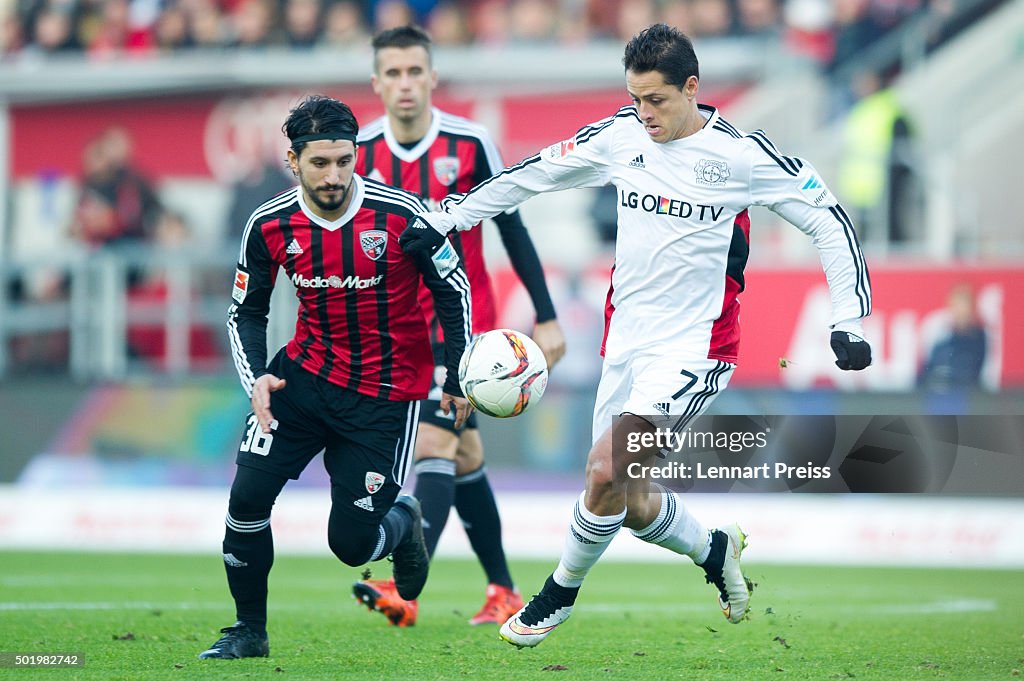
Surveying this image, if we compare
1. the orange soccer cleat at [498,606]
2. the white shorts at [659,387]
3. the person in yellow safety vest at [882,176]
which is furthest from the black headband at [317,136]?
the person in yellow safety vest at [882,176]

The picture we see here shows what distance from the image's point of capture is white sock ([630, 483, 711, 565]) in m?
6.18

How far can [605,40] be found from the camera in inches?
645

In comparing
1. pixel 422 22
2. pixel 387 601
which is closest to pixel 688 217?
pixel 387 601

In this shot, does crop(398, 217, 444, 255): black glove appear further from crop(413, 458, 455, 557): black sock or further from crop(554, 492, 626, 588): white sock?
crop(413, 458, 455, 557): black sock

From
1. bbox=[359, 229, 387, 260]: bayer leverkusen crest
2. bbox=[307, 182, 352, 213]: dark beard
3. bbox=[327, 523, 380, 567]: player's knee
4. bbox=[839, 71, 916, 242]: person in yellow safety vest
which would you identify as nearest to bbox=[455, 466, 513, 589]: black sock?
bbox=[327, 523, 380, 567]: player's knee

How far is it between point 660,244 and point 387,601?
2309mm

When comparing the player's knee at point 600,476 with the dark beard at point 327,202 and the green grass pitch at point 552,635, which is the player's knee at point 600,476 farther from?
the dark beard at point 327,202

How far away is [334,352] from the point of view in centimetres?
624

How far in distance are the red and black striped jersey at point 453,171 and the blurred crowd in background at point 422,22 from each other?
29.3 ft

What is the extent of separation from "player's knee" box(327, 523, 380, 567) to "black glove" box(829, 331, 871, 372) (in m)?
2.08

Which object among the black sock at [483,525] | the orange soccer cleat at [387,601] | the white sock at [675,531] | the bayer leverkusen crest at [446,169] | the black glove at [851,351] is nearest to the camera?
the black glove at [851,351]

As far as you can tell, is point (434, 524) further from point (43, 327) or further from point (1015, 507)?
point (43, 327)

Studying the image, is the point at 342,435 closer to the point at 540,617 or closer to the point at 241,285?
the point at 241,285

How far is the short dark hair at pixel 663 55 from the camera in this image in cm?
570
